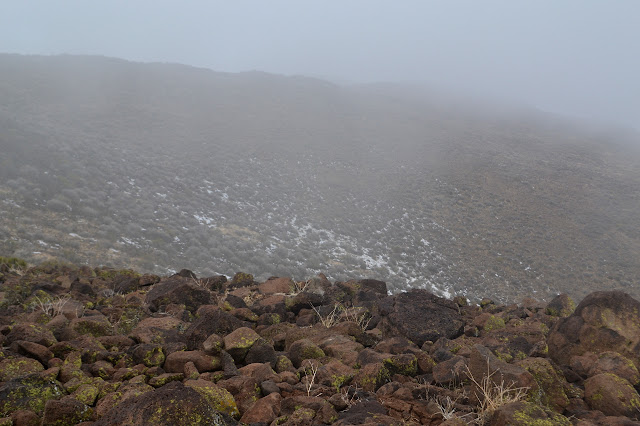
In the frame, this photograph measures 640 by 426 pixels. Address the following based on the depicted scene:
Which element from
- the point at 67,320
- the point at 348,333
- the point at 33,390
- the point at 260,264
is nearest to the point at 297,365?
the point at 348,333

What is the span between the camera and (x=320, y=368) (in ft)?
10.7

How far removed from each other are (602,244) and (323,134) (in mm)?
26965

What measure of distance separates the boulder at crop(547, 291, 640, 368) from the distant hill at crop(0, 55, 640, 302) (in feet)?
45.8

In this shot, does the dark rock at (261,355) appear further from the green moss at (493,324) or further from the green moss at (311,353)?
the green moss at (493,324)

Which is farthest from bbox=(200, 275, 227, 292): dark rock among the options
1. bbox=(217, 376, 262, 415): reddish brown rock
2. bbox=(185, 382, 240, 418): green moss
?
bbox=(185, 382, 240, 418): green moss

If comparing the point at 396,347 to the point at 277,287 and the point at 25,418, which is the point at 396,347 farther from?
the point at 277,287

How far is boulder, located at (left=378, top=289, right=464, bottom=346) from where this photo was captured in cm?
465

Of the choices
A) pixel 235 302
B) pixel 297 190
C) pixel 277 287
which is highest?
pixel 235 302

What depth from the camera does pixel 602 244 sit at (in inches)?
1046

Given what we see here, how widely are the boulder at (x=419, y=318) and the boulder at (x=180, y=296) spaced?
2.41 meters

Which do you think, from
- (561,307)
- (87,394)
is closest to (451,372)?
(87,394)

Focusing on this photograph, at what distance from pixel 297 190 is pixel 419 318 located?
25949 millimetres

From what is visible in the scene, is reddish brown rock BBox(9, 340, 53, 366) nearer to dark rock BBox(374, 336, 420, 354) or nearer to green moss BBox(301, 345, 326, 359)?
green moss BBox(301, 345, 326, 359)

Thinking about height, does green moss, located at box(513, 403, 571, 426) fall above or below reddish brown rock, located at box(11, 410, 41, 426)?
above
